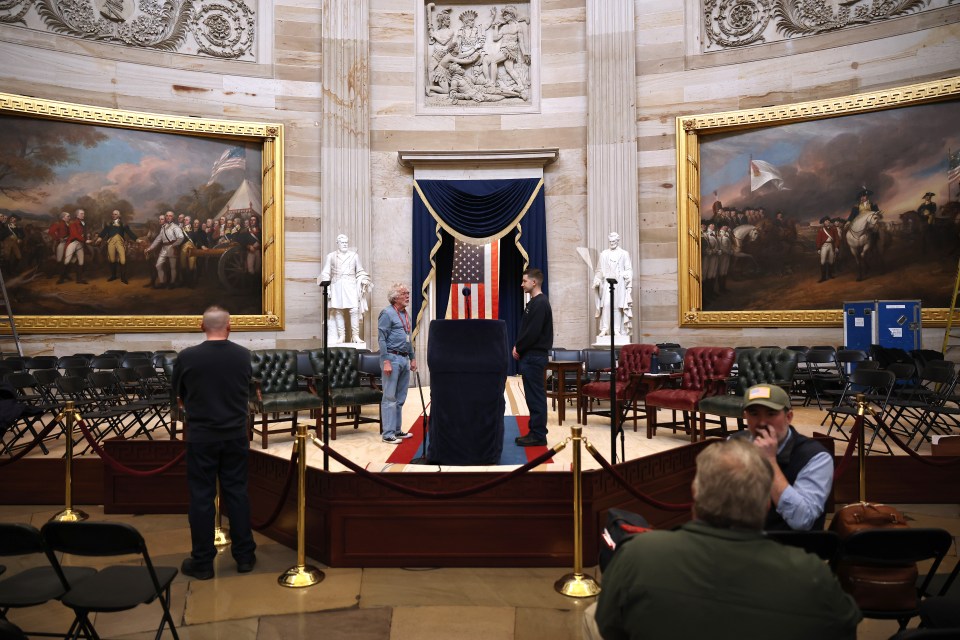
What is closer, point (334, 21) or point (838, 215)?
point (838, 215)

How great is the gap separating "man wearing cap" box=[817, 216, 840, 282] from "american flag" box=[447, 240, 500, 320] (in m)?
5.98

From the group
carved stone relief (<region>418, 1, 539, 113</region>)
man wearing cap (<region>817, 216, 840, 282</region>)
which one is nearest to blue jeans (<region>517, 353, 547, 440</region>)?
man wearing cap (<region>817, 216, 840, 282</region>)

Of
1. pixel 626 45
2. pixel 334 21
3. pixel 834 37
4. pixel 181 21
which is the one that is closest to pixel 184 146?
pixel 181 21

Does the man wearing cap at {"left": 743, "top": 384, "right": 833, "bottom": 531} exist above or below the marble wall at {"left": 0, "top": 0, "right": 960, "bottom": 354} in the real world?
below

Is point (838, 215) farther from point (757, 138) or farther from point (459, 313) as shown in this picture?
point (459, 313)

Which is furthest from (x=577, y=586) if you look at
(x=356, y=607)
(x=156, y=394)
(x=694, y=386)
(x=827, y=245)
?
(x=827, y=245)

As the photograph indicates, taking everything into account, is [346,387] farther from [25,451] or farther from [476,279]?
[476,279]

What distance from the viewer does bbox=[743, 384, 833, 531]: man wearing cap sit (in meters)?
3.04

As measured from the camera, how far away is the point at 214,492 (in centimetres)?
454

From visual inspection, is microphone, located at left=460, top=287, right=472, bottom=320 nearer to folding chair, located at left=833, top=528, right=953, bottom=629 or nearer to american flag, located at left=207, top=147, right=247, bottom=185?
american flag, located at left=207, top=147, right=247, bottom=185

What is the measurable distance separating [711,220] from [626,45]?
382 cm

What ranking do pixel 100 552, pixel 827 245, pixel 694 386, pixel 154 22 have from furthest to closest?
pixel 154 22 → pixel 827 245 → pixel 694 386 → pixel 100 552

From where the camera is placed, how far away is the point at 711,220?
1272 cm

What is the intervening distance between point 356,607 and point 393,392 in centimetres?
361
